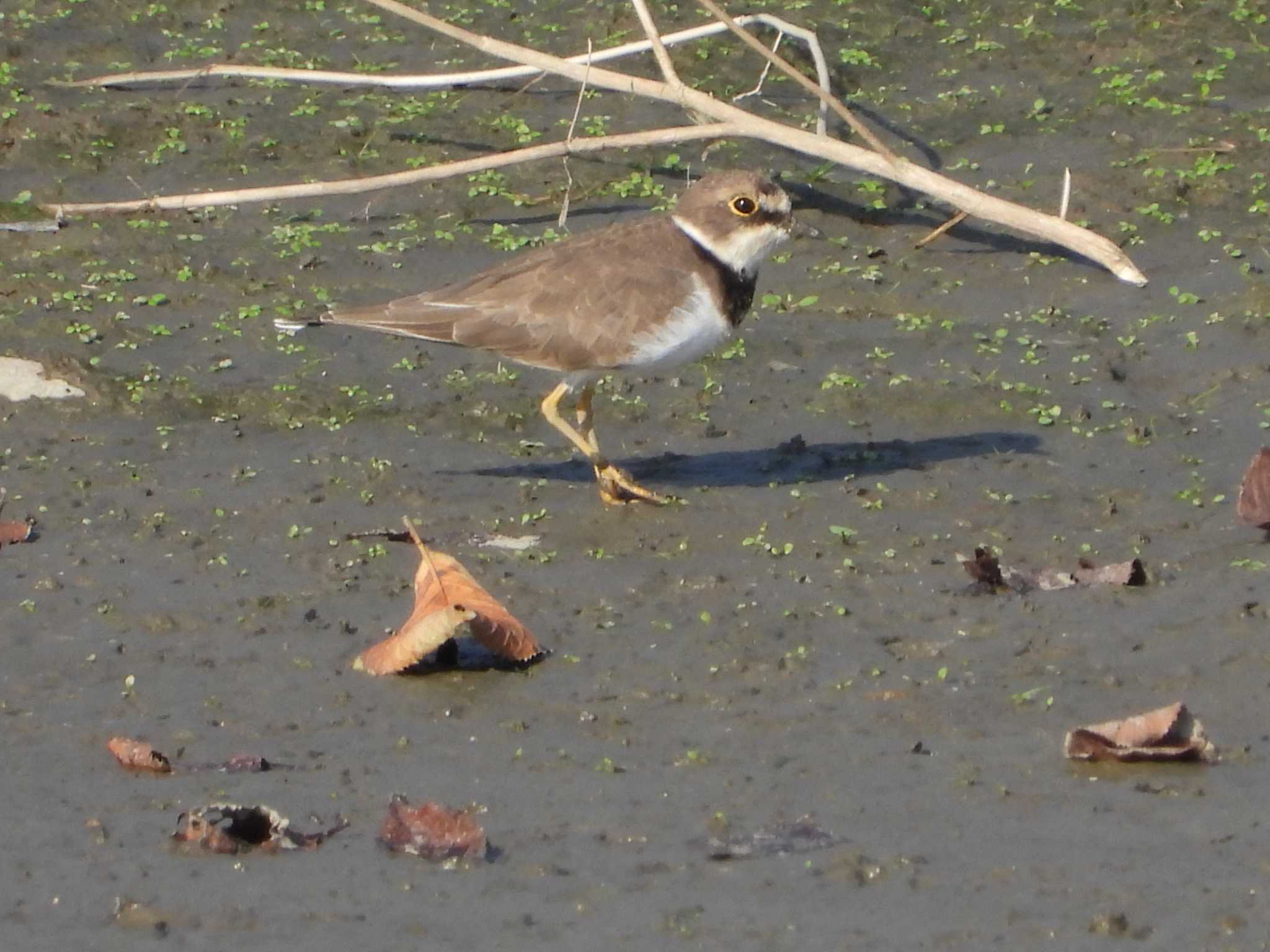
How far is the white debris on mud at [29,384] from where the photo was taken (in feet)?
27.5

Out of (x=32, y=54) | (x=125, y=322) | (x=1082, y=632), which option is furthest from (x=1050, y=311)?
(x=32, y=54)

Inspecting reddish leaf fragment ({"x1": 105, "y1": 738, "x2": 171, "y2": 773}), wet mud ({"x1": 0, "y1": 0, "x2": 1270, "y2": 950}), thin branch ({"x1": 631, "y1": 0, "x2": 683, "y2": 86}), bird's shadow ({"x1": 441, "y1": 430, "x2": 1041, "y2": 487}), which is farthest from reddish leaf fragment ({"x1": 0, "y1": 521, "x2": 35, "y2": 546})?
thin branch ({"x1": 631, "y1": 0, "x2": 683, "y2": 86})

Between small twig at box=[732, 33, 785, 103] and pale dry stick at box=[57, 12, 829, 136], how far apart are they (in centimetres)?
7

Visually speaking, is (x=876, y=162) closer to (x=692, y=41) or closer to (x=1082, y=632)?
(x=692, y=41)

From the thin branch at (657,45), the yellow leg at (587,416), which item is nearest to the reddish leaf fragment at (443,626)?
the yellow leg at (587,416)

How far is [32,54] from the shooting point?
11852mm

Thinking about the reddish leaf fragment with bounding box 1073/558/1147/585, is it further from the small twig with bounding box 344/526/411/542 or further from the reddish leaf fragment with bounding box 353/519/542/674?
the small twig with bounding box 344/526/411/542

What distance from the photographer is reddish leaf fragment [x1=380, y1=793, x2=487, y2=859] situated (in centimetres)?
492

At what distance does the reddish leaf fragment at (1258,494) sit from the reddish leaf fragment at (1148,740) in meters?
1.74

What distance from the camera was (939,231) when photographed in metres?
9.93

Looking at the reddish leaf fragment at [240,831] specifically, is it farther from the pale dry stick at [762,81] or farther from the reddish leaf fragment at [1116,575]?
the pale dry stick at [762,81]

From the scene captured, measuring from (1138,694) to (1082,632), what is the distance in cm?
48

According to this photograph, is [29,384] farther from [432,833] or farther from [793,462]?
[432,833]

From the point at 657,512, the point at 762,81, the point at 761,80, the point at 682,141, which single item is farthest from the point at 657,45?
the point at 657,512
